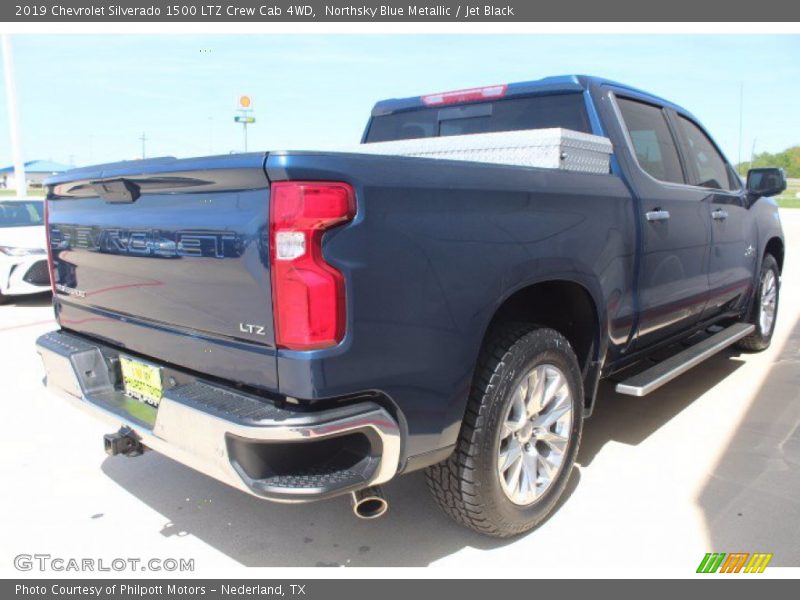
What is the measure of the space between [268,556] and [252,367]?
3.35 feet

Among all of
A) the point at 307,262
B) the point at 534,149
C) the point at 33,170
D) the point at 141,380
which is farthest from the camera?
the point at 33,170

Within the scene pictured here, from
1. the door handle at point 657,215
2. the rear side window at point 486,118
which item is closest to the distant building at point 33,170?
the rear side window at point 486,118

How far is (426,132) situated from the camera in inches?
167

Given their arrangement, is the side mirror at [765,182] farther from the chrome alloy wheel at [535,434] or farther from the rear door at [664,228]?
the chrome alloy wheel at [535,434]

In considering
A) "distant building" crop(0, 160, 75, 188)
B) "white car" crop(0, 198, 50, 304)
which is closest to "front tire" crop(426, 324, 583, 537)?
"white car" crop(0, 198, 50, 304)

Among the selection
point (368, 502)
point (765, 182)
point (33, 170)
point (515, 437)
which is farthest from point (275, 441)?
point (33, 170)

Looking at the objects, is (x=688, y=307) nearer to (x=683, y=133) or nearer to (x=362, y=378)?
(x=683, y=133)

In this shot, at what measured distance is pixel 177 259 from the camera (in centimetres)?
228

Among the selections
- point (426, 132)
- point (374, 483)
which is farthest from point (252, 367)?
point (426, 132)

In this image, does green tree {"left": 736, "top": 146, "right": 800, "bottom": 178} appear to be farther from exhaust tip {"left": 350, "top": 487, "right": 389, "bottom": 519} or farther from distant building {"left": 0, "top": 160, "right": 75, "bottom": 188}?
exhaust tip {"left": 350, "top": 487, "right": 389, "bottom": 519}

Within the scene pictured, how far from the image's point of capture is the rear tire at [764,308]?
5414 mm

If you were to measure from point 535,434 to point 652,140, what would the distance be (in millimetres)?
2027

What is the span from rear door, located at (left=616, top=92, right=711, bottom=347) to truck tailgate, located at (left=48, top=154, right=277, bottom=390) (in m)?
2.16

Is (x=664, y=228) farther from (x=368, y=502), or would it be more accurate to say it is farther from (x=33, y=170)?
(x=33, y=170)
